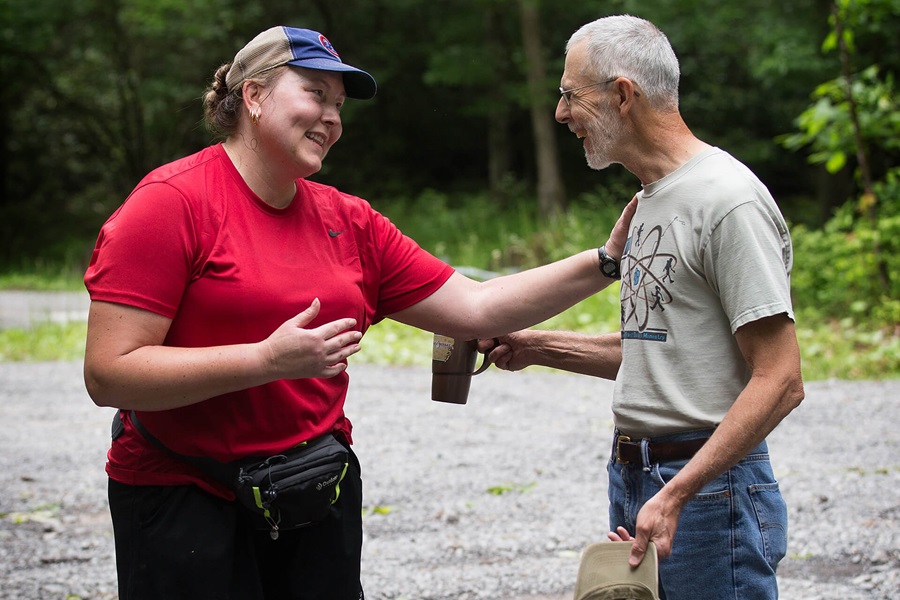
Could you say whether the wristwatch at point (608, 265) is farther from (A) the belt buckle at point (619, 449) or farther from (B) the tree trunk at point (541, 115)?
(B) the tree trunk at point (541, 115)

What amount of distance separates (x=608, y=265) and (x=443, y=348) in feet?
1.87

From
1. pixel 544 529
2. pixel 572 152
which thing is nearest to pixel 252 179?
pixel 544 529

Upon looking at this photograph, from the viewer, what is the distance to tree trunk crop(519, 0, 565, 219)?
18.7 metres

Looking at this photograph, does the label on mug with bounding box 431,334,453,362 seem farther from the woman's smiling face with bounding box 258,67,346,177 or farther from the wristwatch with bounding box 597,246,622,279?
the woman's smiling face with bounding box 258,67,346,177

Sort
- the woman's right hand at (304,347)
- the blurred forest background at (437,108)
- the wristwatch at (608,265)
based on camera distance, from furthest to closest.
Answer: the blurred forest background at (437,108) → the wristwatch at (608,265) → the woman's right hand at (304,347)

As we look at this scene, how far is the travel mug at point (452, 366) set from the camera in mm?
3033

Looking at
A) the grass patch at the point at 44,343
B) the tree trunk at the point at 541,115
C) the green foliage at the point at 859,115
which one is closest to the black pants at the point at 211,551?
the green foliage at the point at 859,115

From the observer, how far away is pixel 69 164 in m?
25.7

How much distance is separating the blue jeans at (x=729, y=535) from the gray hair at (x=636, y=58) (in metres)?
0.79

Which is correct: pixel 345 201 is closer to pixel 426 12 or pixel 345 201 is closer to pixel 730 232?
pixel 730 232

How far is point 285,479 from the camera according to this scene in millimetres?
2332

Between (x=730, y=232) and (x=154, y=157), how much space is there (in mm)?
23443

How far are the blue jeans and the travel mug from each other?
2.84 feet

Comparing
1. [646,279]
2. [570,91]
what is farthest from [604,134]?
[646,279]
